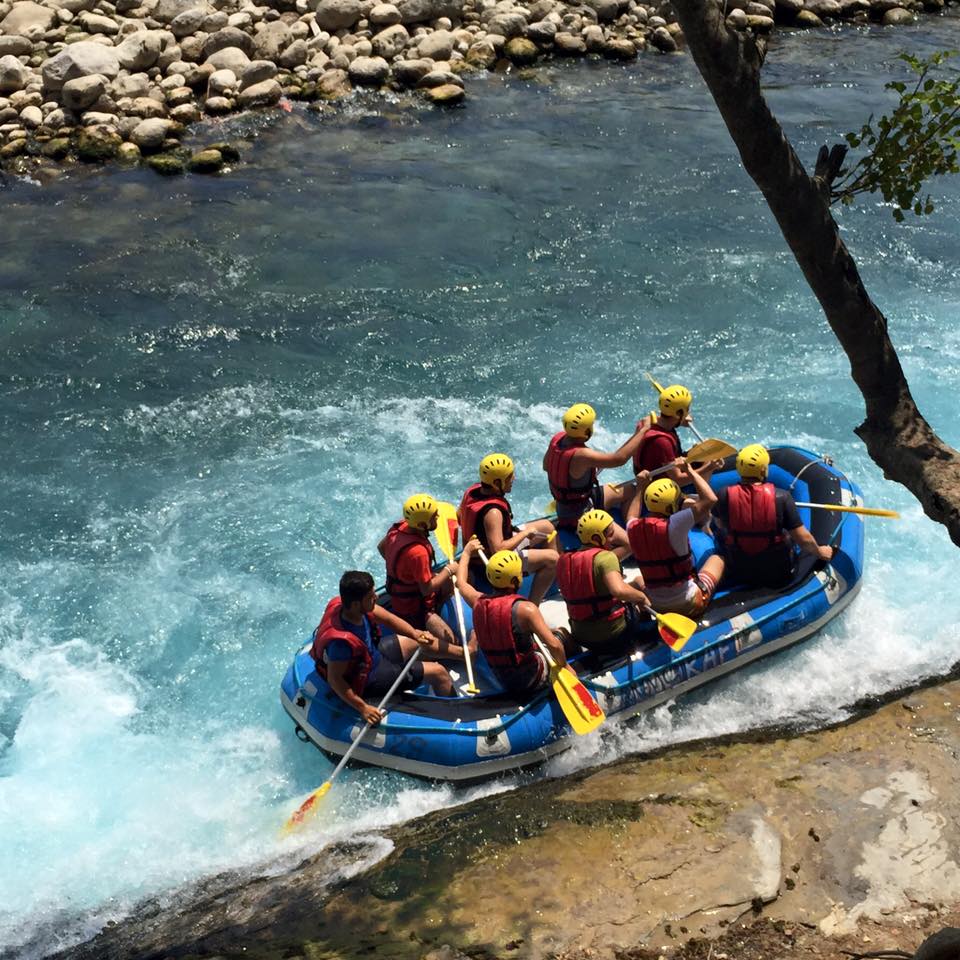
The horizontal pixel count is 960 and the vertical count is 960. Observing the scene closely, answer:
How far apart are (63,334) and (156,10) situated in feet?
24.6

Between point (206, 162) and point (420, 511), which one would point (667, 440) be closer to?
point (420, 511)

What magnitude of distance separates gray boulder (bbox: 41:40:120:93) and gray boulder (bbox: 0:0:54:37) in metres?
1.15

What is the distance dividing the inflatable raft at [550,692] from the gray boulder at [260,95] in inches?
439

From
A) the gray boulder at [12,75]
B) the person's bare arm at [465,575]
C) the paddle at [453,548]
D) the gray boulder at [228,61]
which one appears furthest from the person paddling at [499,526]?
the gray boulder at [12,75]

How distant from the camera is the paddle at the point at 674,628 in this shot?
734 centimetres

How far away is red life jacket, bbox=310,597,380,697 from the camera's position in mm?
6840

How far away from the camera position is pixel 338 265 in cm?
1405

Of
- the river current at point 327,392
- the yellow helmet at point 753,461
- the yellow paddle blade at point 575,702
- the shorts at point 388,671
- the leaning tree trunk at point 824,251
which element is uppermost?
the leaning tree trunk at point 824,251

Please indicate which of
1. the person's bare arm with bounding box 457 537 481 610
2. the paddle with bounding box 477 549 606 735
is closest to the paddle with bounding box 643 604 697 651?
the paddle with bounding box 477 549 606 735

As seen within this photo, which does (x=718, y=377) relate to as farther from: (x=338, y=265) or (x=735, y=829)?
(x=735, y=829)

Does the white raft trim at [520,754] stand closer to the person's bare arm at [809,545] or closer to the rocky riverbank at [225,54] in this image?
the person's bare arm at [809,545]

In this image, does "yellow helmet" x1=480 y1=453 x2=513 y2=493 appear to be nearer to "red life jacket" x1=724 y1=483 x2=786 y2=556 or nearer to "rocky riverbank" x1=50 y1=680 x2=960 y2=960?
"red life jacket" x1=724 y1=483 x2=786 y2=556

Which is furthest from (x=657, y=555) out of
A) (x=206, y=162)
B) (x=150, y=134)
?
(x=150, y=134)

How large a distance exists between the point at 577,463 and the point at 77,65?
38.0 feet
